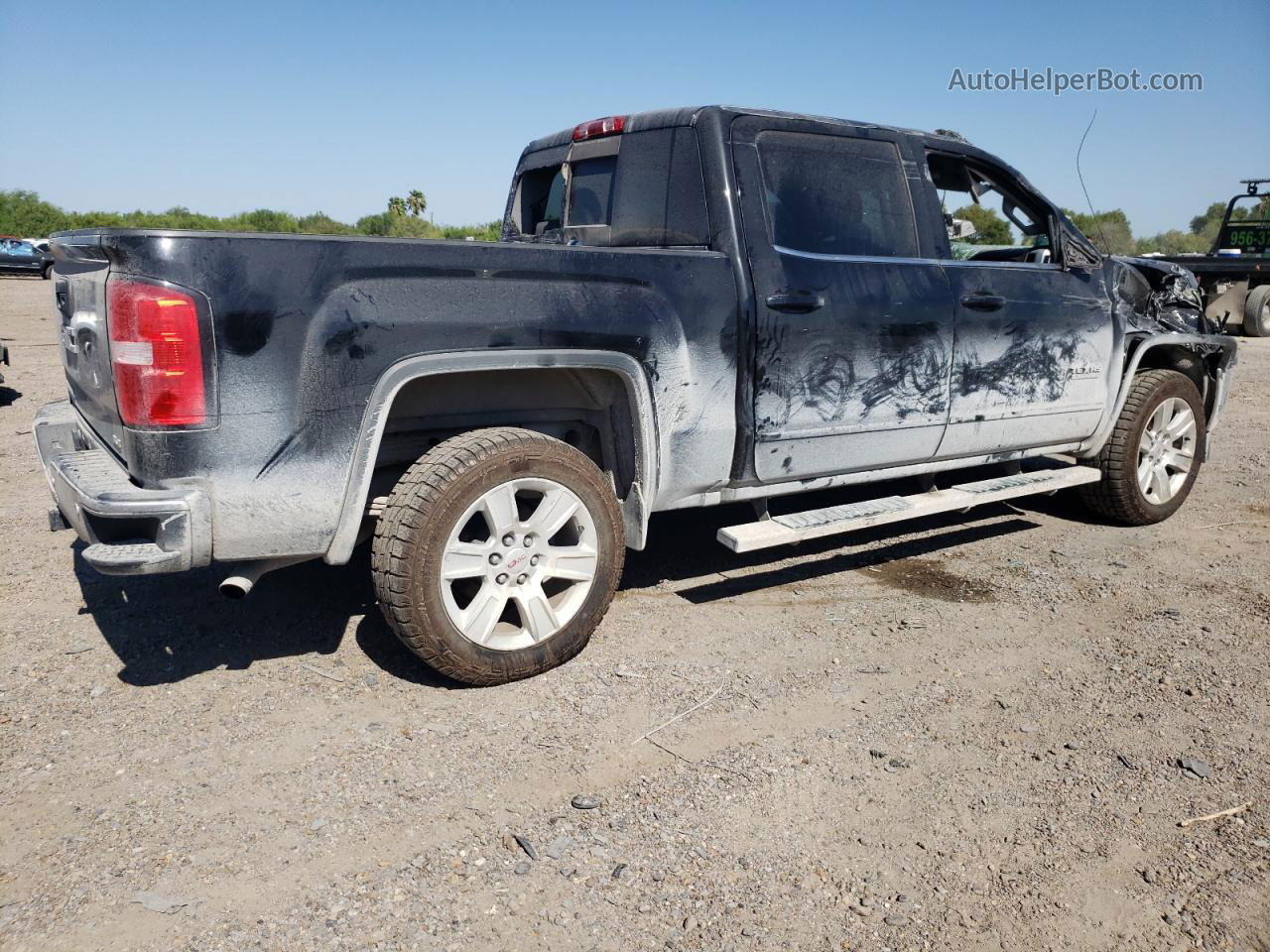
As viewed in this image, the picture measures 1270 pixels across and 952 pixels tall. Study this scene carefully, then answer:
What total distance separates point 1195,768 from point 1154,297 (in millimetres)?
3265

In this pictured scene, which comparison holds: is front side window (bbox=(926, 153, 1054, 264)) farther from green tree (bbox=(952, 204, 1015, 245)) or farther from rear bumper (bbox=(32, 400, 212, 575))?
rear bumper (bbox=(32, 400, 212, 575))

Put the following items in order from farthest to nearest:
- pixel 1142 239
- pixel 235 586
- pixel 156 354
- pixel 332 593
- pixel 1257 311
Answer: pixel 1142 239, pixel 1257 311, pixel 332 593, pixel 235 586, pixel 156 354

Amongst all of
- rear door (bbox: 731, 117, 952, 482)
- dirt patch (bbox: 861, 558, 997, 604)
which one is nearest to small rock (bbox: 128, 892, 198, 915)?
rear door (bbox: 731, 117, 952, 482)

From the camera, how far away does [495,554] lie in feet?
11.1

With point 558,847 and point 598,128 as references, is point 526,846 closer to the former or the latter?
point 558,847

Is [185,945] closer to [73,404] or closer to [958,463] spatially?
[73,404]

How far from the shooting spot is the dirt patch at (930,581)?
179 inches

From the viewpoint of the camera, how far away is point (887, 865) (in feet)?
8.27

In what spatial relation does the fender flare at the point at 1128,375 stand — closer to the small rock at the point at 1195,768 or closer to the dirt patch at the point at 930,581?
the dirt patch at the point at 930,581

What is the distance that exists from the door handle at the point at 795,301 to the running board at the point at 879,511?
0.87 m

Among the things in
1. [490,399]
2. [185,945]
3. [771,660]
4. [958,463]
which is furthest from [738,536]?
[185,945]

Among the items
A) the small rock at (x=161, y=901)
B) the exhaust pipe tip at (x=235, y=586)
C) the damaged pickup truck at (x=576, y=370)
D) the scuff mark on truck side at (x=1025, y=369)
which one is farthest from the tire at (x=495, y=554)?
the scuff mark on truck side at (x=1025, y=369)

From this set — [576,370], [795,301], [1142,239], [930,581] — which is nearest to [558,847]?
[576,370]

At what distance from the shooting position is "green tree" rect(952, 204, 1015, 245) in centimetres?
497
